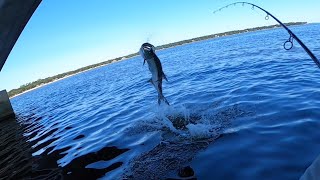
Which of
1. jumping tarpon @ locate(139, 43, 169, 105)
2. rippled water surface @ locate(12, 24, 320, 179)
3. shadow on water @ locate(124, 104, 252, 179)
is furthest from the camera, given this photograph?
jumping tarpon @ locate(139, 43, 169, 105)

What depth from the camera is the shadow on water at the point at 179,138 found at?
7.39 m

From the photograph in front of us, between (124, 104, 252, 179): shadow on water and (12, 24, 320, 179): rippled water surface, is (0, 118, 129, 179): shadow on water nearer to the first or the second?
(12, 24, 320, 179): rippled water surface

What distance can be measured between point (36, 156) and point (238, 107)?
→ 26.5ft

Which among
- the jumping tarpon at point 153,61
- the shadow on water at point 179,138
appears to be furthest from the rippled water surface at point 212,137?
the jumping tarpon at point 153,61

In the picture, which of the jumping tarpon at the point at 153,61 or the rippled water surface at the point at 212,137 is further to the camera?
the jumping tarpon at the point at 153,61

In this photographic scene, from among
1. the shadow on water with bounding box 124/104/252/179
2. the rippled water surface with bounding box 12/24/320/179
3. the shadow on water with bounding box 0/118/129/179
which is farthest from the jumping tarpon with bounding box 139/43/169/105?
the shadow on water with bounding box 0/118/129/179

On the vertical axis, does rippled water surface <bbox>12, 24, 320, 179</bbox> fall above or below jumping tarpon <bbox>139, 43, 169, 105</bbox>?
below

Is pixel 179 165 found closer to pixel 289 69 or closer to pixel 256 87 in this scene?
pixel 256 87

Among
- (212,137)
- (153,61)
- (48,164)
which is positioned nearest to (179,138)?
(212,137)

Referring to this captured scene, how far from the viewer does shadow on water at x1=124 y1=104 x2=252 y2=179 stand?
739 centimetres

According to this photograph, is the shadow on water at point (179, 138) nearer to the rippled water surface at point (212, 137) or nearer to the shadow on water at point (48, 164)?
the rippled water surface at point (212, 137)

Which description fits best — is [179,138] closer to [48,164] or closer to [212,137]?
[212,137]

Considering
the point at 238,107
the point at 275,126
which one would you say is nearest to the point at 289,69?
the point at 238,107

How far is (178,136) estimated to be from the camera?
9.46m
